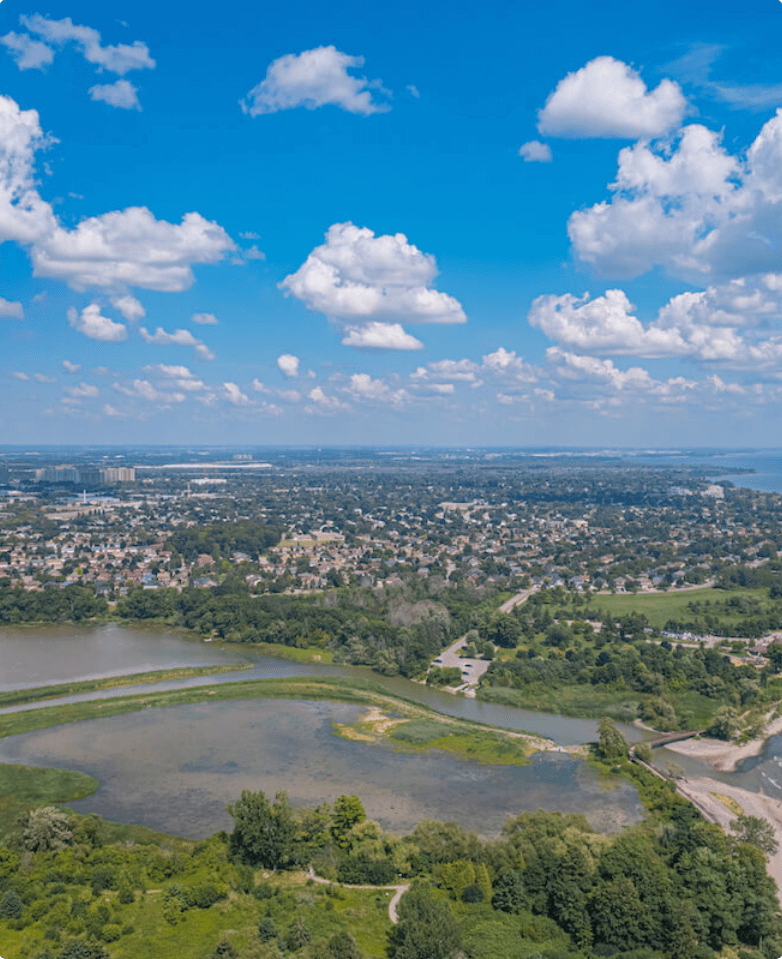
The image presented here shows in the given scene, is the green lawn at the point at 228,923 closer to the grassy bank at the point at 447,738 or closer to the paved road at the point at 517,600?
the grassy bank at the point at 447,738

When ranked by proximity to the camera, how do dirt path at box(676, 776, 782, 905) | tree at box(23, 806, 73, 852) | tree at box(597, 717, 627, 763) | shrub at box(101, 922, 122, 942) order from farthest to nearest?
1. tree at box(597, 717, 627, 763)
2. dirt path at box(676, 776, 782, 905)
3. tree at box(23, 806, 73, 852)
4. shrub at box(101, 922, 122, 942)

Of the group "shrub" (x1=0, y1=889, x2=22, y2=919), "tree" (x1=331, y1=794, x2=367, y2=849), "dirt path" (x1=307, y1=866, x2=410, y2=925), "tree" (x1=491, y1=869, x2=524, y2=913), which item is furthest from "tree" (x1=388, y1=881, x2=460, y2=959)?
"shrub" (x1=0, y1=889, x2=22, y2=919)

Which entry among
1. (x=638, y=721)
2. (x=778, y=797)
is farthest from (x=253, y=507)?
(x=778, y=797)

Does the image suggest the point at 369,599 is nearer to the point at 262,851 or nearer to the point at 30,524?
the point at 262,851

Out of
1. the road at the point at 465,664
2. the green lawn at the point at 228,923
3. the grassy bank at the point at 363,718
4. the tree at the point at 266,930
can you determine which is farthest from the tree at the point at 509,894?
the road at the point at 465,664

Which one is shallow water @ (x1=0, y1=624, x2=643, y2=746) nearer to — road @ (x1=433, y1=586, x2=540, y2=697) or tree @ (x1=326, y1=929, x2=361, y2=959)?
road @ (x1=433, y1=586, x2=540, y2=697)

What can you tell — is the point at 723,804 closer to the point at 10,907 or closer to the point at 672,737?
the point at 672,737
